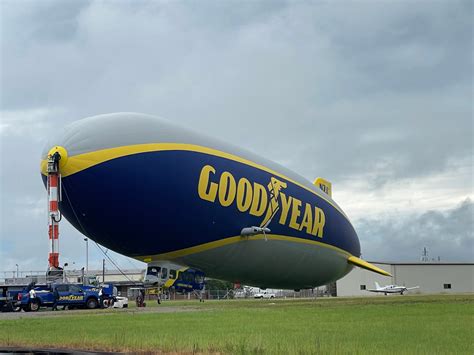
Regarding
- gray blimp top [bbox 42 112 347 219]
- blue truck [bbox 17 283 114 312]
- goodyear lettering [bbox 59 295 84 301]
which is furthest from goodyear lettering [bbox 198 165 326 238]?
goodyear lettering [bbox 59 295 84 301]

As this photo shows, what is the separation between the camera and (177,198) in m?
28.0

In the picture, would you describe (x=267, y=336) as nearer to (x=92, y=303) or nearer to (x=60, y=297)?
(x=60, y=297)

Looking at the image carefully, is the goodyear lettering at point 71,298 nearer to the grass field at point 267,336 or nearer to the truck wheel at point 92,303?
the truck wheel at point 92,303

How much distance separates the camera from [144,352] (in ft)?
49.1

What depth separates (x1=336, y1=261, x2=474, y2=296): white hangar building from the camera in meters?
Result: 119

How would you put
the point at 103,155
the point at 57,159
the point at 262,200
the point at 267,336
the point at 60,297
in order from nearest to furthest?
1. the point at 267,336
2. the point at 103,155
3. the point at 57,159
4. the point at 262,200
5. the point at 60,297

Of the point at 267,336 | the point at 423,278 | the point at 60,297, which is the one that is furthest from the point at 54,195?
the point at 423,278

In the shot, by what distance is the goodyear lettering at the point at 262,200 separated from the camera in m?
29.5

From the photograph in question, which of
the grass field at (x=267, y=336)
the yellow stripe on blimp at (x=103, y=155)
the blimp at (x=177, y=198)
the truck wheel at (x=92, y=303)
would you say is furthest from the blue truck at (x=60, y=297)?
the grass field at (x=267, y=336)

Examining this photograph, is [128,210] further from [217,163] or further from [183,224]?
[217,163]

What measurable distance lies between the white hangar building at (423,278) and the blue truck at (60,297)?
78646mm

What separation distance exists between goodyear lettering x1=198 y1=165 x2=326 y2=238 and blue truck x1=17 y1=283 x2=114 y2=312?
20.5m

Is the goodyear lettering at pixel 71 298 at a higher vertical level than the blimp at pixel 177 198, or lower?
lower

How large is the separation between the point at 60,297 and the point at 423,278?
87.8m
